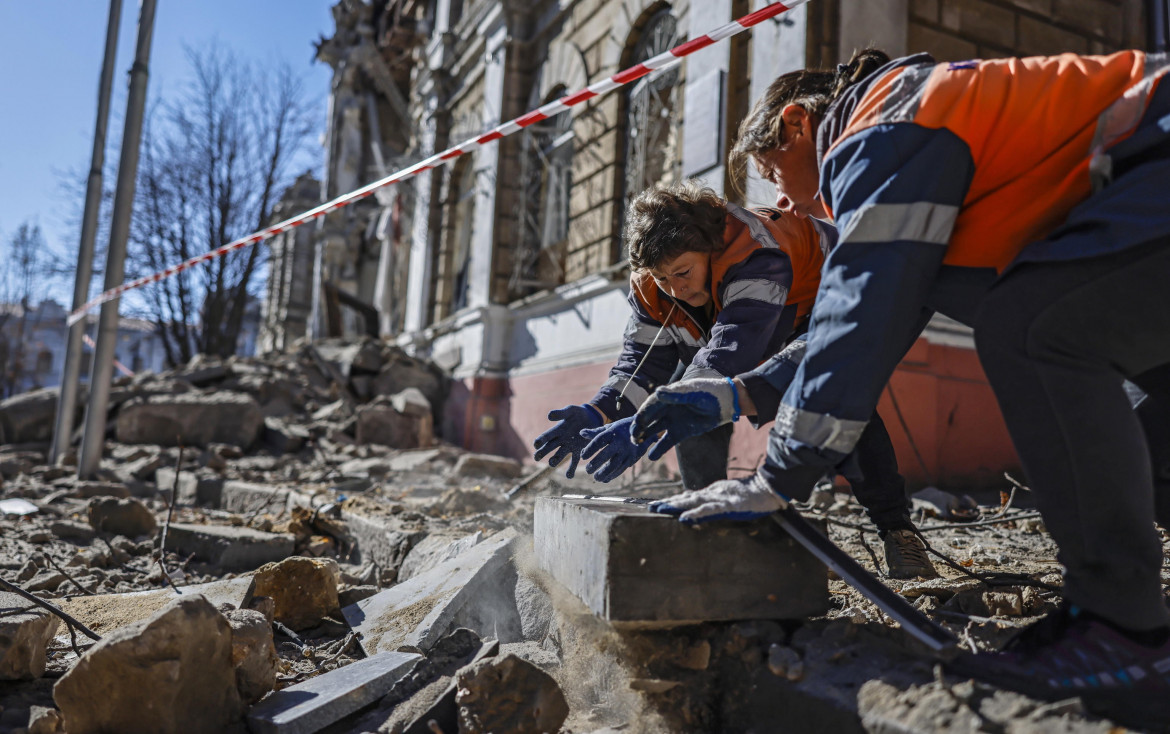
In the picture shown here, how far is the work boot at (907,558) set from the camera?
7.16 ft

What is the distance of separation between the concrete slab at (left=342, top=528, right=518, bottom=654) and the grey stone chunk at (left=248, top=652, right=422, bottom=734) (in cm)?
26

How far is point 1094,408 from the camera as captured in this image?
123 centimetres

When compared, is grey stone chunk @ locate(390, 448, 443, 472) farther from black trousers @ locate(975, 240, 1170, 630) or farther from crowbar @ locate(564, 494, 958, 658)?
black trousers @ locate(975, 240, 1170, 630)

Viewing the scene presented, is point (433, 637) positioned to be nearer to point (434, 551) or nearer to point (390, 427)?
point (434, 551)

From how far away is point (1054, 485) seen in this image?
1279mm

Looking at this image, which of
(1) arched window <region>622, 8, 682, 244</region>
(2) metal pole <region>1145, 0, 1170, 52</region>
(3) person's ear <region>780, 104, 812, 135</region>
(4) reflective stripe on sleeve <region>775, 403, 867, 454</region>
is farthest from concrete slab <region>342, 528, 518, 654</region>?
(2) metal pole <region>1145, 0, 1170, 52</region>

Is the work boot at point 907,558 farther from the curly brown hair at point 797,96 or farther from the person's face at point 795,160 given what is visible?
the curly brown hair at point 797,96

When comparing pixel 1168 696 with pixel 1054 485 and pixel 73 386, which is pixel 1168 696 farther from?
pixel 73 386

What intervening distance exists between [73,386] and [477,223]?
14.5ft

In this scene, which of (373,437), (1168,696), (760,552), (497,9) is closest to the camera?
(1168,696)

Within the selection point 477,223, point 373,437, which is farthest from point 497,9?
point 373,437

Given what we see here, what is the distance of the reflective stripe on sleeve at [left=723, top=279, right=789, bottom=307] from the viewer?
7.03ft

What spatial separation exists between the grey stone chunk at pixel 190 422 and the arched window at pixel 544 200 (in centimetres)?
287

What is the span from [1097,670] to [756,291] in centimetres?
120
